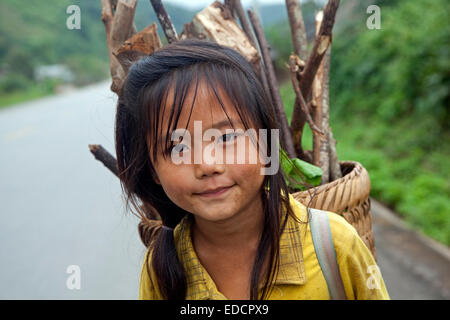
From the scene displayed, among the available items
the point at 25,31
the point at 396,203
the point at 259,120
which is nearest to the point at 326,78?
the point at 259,120

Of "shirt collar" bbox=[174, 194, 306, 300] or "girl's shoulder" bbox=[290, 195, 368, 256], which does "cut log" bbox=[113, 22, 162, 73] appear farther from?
"girl's shoulder" bbox=[290, 195, 368, 256]

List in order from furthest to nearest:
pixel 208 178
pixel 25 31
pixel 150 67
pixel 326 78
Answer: pixel 25 31, pixel 326 78, pixel 150 67, pixel 208 178

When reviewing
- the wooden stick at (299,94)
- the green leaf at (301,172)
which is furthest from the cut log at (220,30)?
the green leaf at (301,172)

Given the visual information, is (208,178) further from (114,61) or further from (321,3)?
(321,3)

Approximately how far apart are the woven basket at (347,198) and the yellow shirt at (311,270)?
0.08m

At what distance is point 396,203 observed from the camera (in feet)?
13.1

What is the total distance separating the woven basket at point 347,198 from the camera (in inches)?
50.8

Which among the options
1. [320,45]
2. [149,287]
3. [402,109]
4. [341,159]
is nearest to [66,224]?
[341,159]

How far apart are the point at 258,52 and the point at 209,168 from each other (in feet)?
2.33

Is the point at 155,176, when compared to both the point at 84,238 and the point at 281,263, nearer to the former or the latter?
the point at 281,263

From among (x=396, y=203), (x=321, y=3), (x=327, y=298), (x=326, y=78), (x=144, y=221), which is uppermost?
Answer: (x=321, y=3)

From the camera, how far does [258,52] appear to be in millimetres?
1634

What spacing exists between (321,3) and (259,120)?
3.48 ft

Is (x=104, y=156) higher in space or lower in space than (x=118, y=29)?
lower
